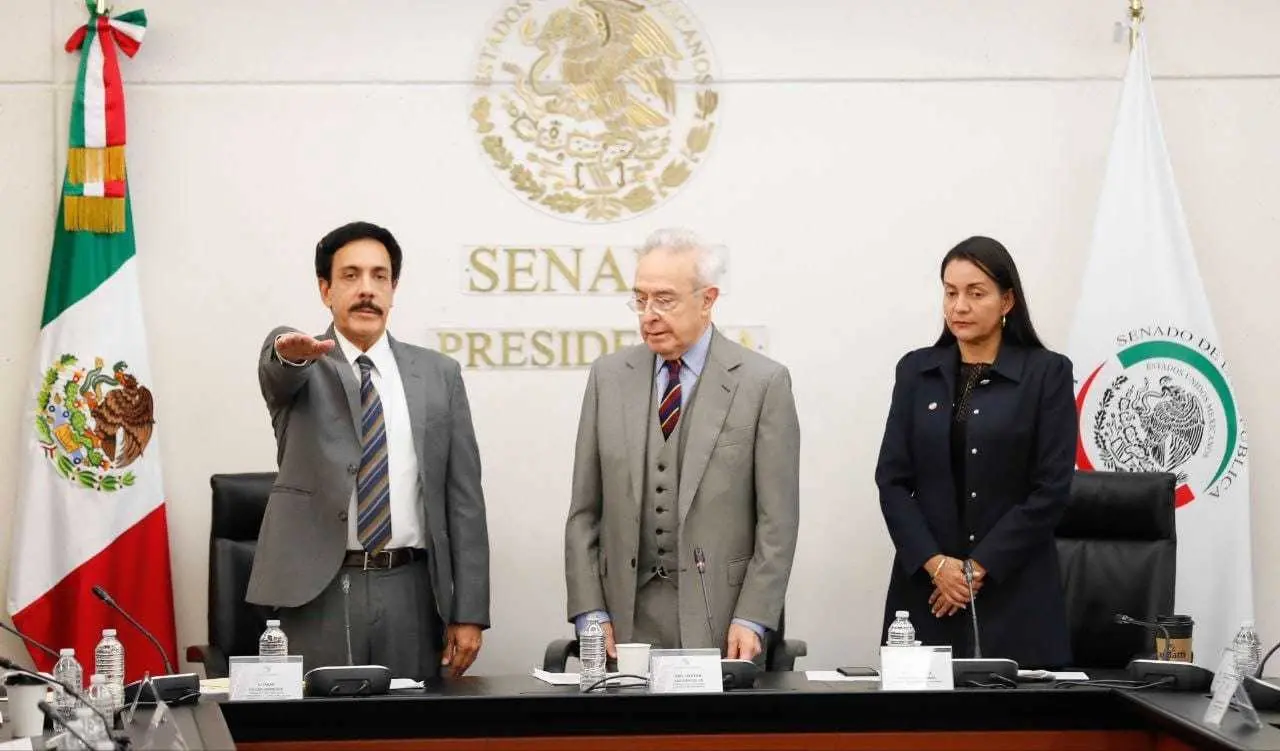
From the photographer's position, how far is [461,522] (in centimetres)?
382

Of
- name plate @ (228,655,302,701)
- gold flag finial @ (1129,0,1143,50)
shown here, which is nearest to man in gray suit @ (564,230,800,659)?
name plate @ (228,655,302,701)

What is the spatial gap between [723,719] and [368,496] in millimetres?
1023

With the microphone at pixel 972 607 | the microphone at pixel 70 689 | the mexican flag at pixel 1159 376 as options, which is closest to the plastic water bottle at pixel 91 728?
the microphone at pixel 70 689

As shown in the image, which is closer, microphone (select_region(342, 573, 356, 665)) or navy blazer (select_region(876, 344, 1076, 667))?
microphone (select_region(342, 573, 356, 665))

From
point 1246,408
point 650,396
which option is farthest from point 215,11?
point 1246,408

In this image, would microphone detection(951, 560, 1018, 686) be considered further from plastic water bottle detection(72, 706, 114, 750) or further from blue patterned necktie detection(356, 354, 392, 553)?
plastic water bottle detection(72, 706, 114, 750)

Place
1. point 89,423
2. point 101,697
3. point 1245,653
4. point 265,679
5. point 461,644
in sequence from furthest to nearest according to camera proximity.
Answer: point 89,423 < point 461,644 < point 265,679 < point 1245,653 < point 101,697

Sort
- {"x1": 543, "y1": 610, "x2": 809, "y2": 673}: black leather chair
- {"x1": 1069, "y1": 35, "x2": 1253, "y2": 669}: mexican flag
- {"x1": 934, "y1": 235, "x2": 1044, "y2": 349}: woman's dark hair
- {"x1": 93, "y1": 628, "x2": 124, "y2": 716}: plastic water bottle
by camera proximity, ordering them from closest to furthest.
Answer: {"x1": 93, "y1": 628, "x2": 124, "y2": 716}: plastic water bottle → {"x1": 543, "y1": 610, "x2": 809, "y2": 673}: black leather chair → {"x1": 934, "y1": 235, "x2": 1044, "y2": 349}: woman's dark hair → {"x1": 1069, "y1": 35, "x2": 1253, "y2": 669}: mexican flag

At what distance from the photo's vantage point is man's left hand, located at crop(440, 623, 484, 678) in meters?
3.83

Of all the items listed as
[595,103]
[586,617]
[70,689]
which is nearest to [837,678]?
[586,617]

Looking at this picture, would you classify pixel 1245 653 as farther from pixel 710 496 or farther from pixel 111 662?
pixel 111 662

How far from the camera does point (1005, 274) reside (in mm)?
3939

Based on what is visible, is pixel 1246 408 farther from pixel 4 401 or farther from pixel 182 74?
pixel 4 401

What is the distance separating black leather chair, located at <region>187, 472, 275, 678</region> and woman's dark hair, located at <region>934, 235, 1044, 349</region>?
1.91 meters
